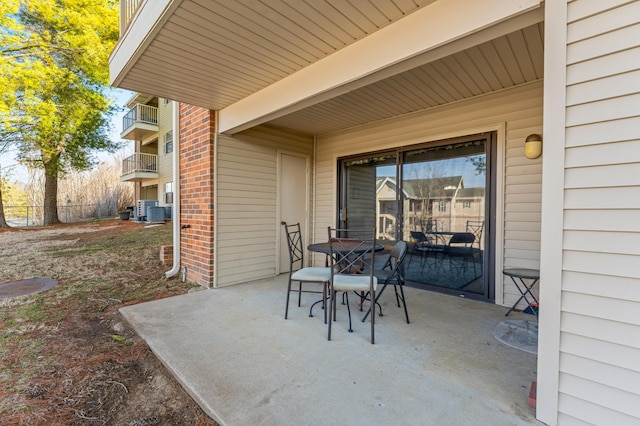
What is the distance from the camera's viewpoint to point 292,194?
493cm

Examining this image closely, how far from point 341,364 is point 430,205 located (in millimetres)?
2612

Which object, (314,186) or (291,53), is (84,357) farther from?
(314,186)

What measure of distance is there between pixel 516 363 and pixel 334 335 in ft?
4.57

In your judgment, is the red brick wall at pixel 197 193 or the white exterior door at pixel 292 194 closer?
the red brick wall at pixel 197 193

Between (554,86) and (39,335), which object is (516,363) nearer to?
(554,86)

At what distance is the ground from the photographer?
163 centimetres

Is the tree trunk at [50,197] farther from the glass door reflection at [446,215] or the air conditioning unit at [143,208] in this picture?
the glass door reflection at [446,215]

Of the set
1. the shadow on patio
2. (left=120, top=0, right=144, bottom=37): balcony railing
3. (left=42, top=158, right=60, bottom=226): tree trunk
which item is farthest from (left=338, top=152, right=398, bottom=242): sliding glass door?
(left=42, top=158, right=60, bottom=226): tree trunk

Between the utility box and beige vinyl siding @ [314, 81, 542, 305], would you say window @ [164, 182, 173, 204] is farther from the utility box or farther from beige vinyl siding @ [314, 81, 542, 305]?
beige vinyl siding @ [314, 81, 542, 305]

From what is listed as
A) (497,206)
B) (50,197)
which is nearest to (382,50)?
(497,206)

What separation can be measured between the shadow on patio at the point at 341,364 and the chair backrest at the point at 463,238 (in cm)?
80

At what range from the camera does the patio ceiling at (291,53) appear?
1.91 m

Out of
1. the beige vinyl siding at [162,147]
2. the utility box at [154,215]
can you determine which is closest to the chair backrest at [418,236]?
the utility box at [154,215]

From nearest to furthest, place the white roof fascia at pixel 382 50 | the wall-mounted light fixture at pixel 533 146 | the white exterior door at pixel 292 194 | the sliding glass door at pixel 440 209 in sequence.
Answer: the white roof fascia at pixel 382 50, the wall-mounted light fixture at pixel 533 146, the sliding glass door at pixel 440 209, the white exterior door at pixel 292 194
